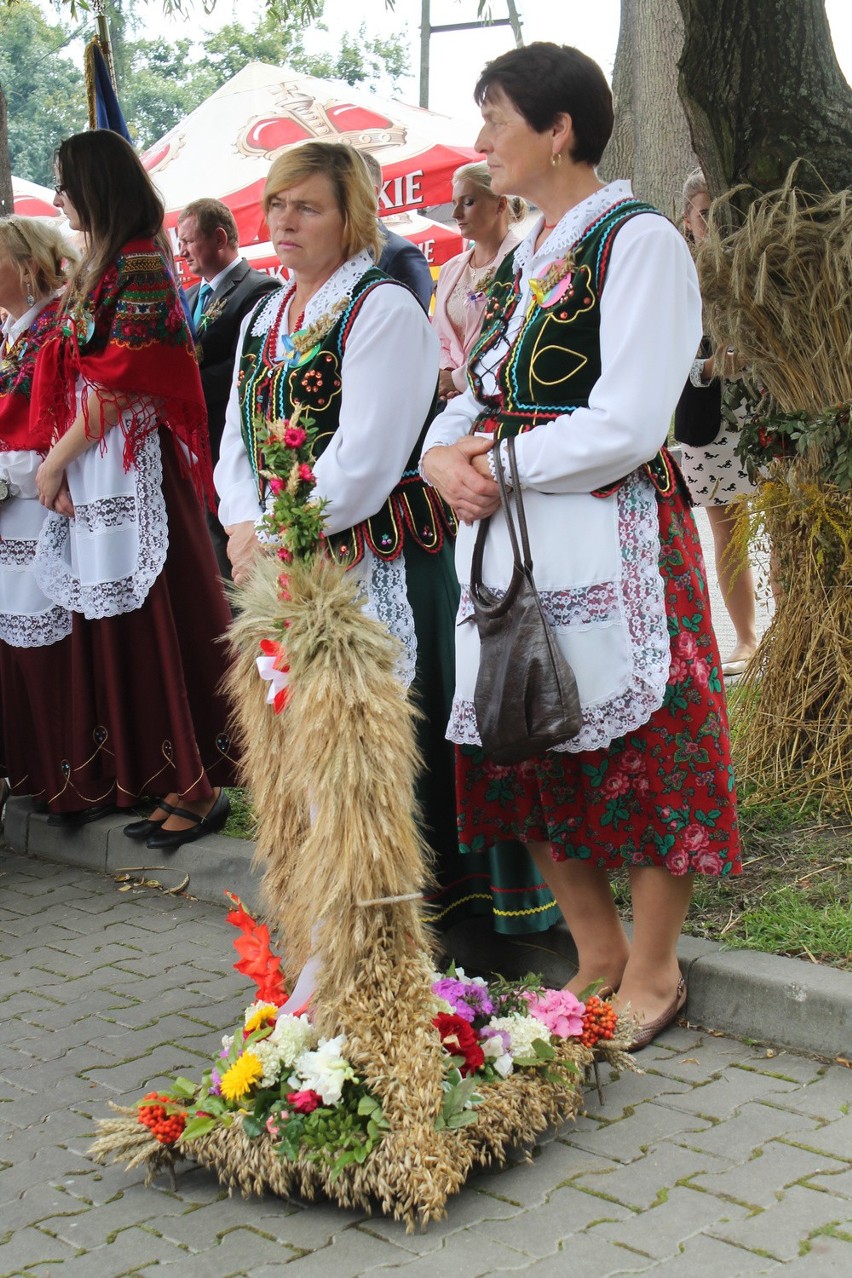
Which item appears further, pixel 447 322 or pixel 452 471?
pixel 447 322

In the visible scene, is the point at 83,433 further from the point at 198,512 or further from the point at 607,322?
the point at 607,322

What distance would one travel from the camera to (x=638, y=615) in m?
2.96

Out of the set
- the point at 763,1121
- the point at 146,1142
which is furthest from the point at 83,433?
the point at 763,1121

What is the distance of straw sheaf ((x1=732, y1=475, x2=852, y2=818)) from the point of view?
13.7 ft

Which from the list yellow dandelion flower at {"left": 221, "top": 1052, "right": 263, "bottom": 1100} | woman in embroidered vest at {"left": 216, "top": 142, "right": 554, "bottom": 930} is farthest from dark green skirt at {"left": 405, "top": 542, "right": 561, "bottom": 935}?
yellow dandelion flower at {"left": 221, "top": 1052, "right": 263, "bottom": 1100}

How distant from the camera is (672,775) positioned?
121 inches

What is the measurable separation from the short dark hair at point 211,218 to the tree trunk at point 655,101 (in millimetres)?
4671

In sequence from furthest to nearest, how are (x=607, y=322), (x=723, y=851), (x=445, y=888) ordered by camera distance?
(x=445, y=888) < (x=723, y=851) < (x=607, y=322)

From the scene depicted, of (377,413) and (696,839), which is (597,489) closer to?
(377,413)

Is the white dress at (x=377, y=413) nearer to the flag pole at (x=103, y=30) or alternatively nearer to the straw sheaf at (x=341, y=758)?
the straw sheaf at (x=341, y=758)

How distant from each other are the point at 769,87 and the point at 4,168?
14.9 ft

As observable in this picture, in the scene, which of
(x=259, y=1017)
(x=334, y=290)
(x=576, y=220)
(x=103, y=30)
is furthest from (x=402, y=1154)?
(x=103, y=30)

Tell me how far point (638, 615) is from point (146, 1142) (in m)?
1.38

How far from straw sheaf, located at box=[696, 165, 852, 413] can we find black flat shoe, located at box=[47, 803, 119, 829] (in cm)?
267
